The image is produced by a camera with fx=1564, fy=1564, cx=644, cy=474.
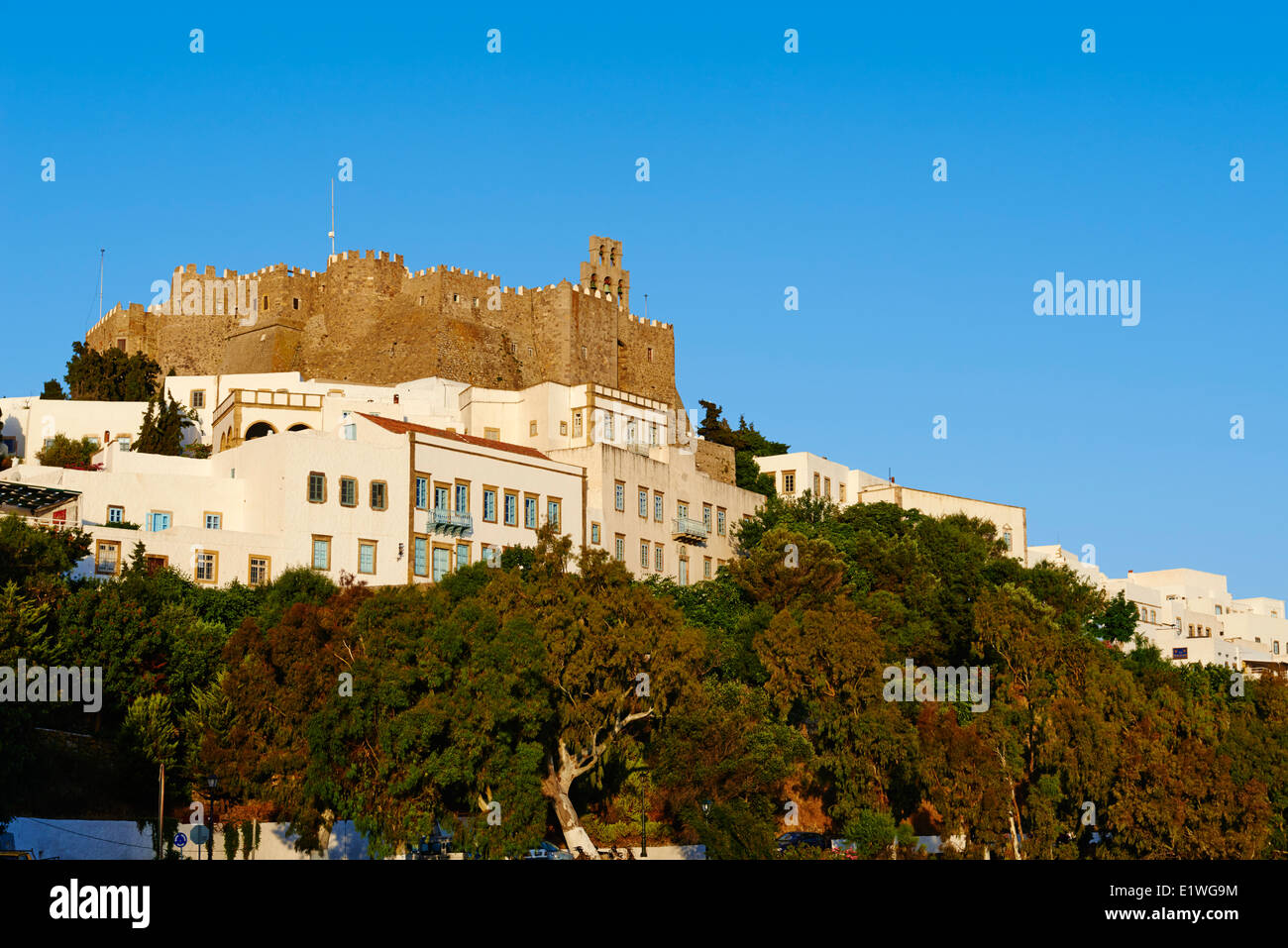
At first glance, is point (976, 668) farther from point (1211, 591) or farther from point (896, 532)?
point (1211, 591)

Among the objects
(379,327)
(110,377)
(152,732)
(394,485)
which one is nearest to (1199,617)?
(379,327)

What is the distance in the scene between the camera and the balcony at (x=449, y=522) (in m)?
56.8

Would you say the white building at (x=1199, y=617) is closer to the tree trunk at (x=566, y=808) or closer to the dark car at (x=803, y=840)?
the dark car at (x=803, y=840)

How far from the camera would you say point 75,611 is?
42.0 metres

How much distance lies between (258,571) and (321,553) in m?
2.32

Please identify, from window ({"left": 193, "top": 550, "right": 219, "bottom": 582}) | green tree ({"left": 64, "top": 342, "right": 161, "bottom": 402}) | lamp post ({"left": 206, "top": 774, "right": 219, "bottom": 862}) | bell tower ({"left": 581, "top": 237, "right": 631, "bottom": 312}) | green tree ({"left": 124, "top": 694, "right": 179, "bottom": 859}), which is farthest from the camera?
bell tower ({"left": 581, "top": 237, "right": 631, "bottom": 312})

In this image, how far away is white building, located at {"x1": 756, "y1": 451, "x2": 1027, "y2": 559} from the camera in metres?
78.0

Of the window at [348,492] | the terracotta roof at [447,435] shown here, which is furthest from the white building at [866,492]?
the window at [348,492]

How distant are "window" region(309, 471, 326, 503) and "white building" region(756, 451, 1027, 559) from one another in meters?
27.4

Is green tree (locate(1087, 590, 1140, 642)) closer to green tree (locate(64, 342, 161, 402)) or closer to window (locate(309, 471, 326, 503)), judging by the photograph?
window (locate(309, 471, 326, 503))

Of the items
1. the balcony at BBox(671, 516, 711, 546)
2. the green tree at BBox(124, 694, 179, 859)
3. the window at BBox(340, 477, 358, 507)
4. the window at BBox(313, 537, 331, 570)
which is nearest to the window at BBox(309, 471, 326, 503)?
the window at BBox(340, 477, 358, 507)

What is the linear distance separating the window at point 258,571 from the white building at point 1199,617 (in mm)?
44964

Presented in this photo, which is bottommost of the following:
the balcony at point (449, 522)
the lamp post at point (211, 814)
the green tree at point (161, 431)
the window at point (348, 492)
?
the lamp post at point (211, 814)
